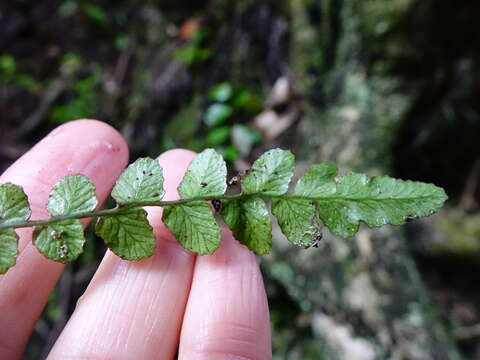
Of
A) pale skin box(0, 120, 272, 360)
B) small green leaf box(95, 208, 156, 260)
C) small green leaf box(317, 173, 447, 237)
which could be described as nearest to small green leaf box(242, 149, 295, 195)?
small green leaf box(317, 173, 447, 237)

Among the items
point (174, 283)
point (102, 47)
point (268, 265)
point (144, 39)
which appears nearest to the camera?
point (174, 283)

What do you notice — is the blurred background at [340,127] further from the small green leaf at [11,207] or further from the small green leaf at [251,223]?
the small green leaf at [11,207]

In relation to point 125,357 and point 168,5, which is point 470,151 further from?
point 168,5

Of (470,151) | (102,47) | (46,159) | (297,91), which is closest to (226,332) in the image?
(46,159)

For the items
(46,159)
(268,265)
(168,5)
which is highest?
(168,5)

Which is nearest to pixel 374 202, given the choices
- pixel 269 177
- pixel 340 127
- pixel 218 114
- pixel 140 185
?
pixel 269 177

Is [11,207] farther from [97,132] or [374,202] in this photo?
[374,202]
